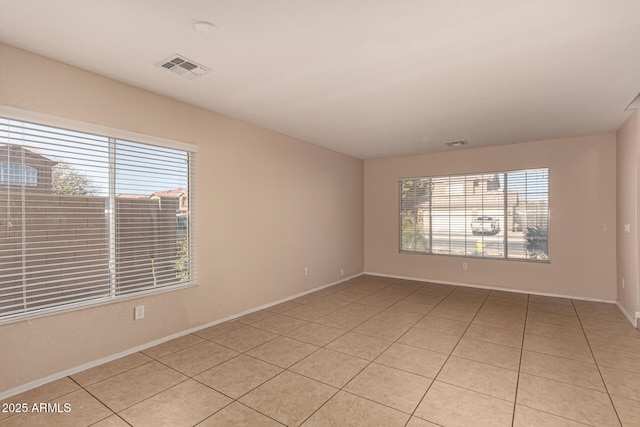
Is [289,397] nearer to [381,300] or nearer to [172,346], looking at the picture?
[172,346]

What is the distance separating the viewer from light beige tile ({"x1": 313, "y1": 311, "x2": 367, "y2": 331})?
3778mm

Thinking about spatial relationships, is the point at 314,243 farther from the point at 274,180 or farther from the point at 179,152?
the point at 179,152

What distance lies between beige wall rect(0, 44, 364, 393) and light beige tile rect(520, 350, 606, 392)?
3.19 meters

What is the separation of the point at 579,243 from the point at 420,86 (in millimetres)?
3974

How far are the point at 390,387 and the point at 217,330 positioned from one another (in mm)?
2105

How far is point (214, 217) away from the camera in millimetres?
3795

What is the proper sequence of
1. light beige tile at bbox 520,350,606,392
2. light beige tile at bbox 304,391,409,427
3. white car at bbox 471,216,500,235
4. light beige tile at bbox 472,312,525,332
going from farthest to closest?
white car at bbox 471,216,500,235 → light beige tile at bbox 472,312,525,332 → light beige tile at bbox 520,350,606,392 → light beige tile at bbox 304,391,409,427

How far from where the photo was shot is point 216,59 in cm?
252

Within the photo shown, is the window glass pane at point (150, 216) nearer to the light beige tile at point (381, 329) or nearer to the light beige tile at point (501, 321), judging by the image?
the light beige tile at point (381, 329)

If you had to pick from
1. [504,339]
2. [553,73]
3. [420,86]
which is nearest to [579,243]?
[504,339]

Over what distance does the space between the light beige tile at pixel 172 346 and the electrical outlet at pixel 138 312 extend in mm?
335

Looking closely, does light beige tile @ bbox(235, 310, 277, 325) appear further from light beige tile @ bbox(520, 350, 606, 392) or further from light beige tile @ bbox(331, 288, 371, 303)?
light beige tile @ bbox(520, 350, 606, 392)

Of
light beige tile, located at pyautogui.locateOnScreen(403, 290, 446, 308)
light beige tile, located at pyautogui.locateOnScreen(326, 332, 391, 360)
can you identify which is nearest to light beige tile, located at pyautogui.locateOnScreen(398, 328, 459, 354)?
light beige tile, located at pyautogui.locateOnScreen(326, 332, 391, 360)

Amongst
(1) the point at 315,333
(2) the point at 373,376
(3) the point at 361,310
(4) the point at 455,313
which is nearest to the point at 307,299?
(3) the point at 361,310
